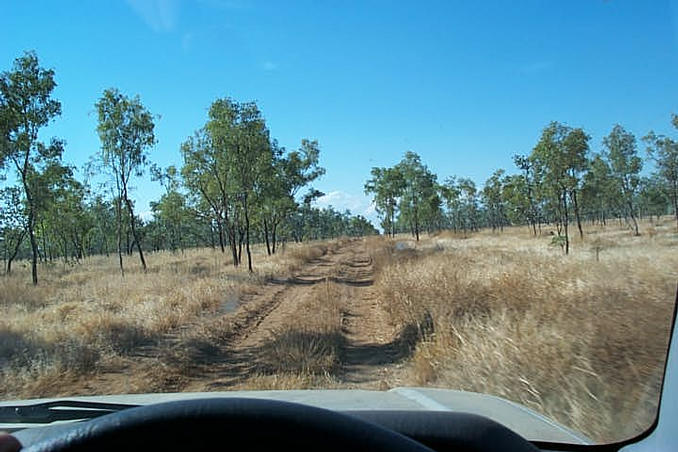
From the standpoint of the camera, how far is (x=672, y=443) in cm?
210

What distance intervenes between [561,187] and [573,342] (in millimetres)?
23731

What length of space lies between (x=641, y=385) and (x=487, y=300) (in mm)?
5173

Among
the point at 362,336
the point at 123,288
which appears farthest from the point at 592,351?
the point at 123,288

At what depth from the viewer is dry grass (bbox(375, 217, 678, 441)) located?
11.2 ft

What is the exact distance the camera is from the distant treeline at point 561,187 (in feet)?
26.2

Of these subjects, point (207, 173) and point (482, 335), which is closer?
point (482, 335)

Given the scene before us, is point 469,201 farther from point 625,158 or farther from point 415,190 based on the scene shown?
point 625,158

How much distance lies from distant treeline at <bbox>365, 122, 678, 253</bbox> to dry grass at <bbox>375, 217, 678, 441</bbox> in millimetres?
958

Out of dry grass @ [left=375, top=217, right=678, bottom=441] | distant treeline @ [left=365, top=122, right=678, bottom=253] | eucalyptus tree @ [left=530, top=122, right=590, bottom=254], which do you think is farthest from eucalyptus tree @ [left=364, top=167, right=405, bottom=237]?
dry grass @ [left=375, top=217, right=678, bottom=441]

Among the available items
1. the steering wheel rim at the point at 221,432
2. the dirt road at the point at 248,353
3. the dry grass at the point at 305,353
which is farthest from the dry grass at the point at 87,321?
the steering wheel rim at the point at 221,432

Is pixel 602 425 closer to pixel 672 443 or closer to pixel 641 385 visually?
pixel 641 385

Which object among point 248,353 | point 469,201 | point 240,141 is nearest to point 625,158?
point 248,353

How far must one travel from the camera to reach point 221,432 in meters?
1.15

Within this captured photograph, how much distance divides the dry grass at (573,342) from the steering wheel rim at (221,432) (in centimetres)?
198
